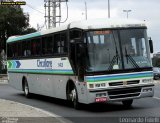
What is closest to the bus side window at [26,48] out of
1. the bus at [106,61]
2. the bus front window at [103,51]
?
the bus at [106,61]

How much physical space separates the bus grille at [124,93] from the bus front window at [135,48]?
0.77 m

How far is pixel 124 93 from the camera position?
16.8 metres

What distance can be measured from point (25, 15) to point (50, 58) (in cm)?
5665

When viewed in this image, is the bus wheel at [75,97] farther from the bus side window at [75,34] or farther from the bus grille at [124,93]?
the bus side window at [75,34]

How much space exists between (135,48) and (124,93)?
61.7 inches

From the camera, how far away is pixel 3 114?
600 inches

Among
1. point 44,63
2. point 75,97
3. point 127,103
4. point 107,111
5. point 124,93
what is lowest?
point 107,111

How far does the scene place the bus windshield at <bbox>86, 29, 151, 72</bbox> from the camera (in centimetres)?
1666

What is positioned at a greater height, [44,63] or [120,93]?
[44,63]

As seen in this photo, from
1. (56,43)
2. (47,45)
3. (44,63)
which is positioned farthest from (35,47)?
(56,43)

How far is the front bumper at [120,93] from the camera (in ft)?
54.1

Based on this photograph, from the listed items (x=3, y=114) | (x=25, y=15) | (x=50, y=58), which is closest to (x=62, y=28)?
(x=50, y=58)

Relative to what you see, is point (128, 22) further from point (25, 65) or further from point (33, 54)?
point (25, 65)

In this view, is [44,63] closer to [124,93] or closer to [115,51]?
[115,51]
